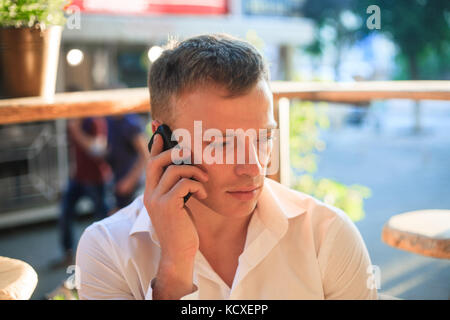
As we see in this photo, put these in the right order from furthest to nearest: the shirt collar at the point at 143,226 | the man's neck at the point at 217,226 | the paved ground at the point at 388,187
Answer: the paved ground at the point at 388,187 < the man's neck at the point at 217,226 < the shirt collar at the point at 143,226

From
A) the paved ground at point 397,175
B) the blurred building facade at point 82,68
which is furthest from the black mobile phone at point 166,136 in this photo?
the blurred building facade at point 82,68

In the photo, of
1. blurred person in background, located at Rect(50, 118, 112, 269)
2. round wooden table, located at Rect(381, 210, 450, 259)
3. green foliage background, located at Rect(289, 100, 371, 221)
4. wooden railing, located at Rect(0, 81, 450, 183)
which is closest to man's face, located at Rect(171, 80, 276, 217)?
wooden railing, located at Rect(0, 81, 450, 183)

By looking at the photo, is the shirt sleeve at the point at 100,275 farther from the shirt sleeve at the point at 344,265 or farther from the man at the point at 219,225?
the shirt sleeve at the point at 344,265

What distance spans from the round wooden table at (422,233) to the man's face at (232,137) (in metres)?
0.92

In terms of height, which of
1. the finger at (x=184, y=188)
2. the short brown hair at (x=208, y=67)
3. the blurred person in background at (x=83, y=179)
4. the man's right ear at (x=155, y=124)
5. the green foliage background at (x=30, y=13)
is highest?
the green foliage background at (x=30, y=13)

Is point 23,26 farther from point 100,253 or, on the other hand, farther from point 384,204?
point 384,204

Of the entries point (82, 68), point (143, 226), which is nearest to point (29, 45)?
point (143, 226)

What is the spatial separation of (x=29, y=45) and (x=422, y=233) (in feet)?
5.33

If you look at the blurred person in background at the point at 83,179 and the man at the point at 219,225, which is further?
the blurred person in background at the point at 83,179

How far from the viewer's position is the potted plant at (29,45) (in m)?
1.66

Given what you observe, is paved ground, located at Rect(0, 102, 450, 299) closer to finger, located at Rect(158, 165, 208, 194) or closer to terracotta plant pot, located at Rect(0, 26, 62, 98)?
finger, located at Rect(158, 165, 208, 194)

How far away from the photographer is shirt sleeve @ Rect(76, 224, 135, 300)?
1364mm

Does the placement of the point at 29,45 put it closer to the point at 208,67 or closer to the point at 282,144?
the point at 208,67
